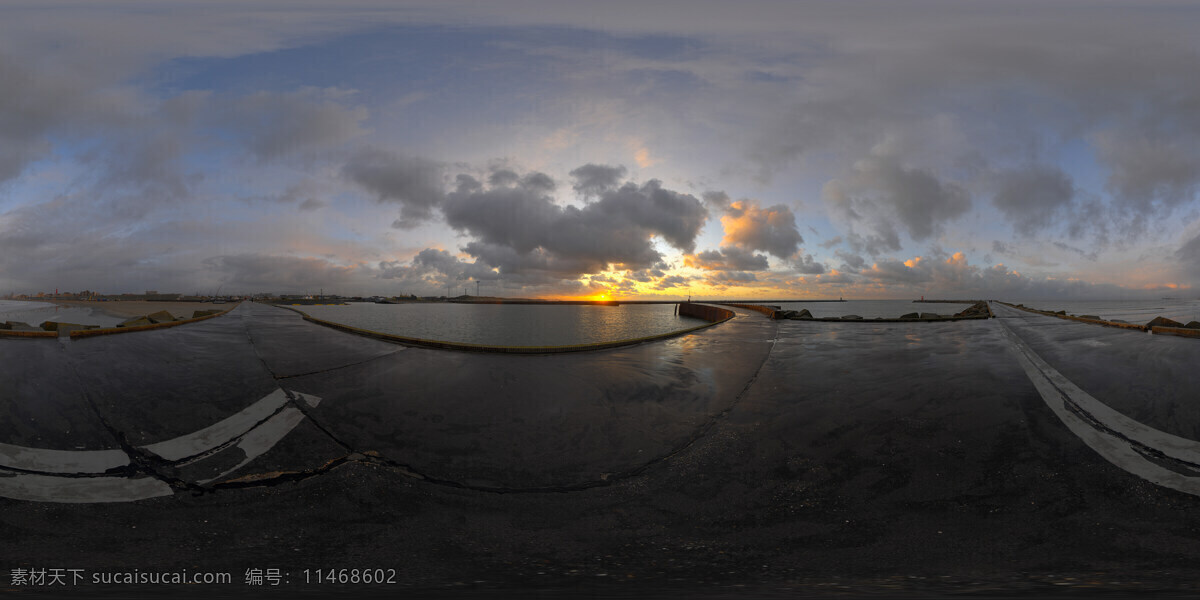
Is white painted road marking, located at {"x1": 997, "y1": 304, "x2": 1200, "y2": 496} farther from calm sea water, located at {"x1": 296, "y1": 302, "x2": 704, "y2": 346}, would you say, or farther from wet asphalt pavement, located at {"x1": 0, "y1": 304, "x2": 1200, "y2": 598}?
calm sea water, located at {"x1": 296, "y1": 302, "x2": 704, "y2": 346}

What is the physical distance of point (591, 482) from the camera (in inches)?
195

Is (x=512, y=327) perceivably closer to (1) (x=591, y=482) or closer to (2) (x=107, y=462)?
(2) (x=107, y=462)

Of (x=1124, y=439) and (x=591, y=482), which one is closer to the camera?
(x=591, y=482)

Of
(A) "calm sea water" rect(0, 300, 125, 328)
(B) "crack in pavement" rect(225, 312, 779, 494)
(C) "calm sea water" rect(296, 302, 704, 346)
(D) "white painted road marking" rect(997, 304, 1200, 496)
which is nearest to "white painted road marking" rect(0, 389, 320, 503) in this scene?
(B) "crack in pavement" rect(225, 312, 779, 494)

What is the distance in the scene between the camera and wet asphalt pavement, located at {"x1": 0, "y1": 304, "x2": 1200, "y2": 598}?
11.4 feet

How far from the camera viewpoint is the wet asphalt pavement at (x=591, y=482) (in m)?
3.46

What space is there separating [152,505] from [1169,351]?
1864cm

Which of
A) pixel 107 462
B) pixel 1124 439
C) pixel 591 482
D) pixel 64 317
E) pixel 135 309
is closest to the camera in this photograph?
pixel 107 462

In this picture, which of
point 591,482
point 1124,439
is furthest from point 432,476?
point 1124,439

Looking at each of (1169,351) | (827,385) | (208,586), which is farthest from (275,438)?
(1169,351)

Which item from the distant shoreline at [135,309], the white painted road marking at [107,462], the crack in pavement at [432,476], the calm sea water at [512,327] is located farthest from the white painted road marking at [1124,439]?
the distant shoreline at [135,309]

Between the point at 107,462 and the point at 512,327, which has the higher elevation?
the point at 107,462

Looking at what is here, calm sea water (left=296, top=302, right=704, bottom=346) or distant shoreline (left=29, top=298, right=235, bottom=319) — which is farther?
distant shoreline (left=29, top=298, right=235, bottom=319)

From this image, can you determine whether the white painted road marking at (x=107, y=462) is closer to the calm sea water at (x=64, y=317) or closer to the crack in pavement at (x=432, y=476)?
the crack in pavement at (x=432, y=476)
